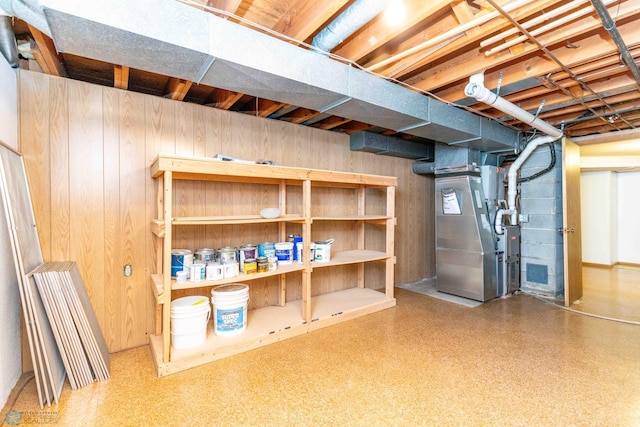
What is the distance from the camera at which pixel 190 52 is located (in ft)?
5.56

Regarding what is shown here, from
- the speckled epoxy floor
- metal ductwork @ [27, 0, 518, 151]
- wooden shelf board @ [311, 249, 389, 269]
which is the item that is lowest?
the speckled epoxy floor

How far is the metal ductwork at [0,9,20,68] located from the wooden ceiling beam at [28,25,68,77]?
0.37 feet

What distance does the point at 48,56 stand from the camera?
218 centimetres

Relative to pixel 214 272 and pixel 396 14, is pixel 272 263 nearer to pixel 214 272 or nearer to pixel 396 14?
pixel 214 272

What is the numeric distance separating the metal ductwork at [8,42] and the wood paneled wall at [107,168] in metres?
0.22

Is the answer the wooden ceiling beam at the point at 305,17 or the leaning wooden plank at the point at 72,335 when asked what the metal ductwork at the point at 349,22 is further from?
the leaning wooden plank at the point at 72,335

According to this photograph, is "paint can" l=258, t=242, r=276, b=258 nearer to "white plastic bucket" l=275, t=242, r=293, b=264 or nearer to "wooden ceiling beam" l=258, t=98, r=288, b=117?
"white plastic bucket" l=275, t=242, r=293, b=264

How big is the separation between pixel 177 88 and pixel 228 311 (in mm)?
2053

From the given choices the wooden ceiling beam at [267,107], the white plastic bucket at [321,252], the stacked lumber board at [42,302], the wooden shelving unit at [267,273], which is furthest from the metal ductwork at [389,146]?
the stacked lumber board at [42,302]

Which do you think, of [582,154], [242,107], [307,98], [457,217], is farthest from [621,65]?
[582,154]

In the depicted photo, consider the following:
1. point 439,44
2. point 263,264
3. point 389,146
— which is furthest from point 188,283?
point 389,146

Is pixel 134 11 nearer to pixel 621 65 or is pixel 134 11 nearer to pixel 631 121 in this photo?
pixel 621 65

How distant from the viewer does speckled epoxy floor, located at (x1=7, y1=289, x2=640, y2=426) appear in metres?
1.86

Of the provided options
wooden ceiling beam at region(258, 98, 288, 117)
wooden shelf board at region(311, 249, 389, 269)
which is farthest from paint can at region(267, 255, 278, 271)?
wooden ceiling beam at region(258, 98, 288, 117)
